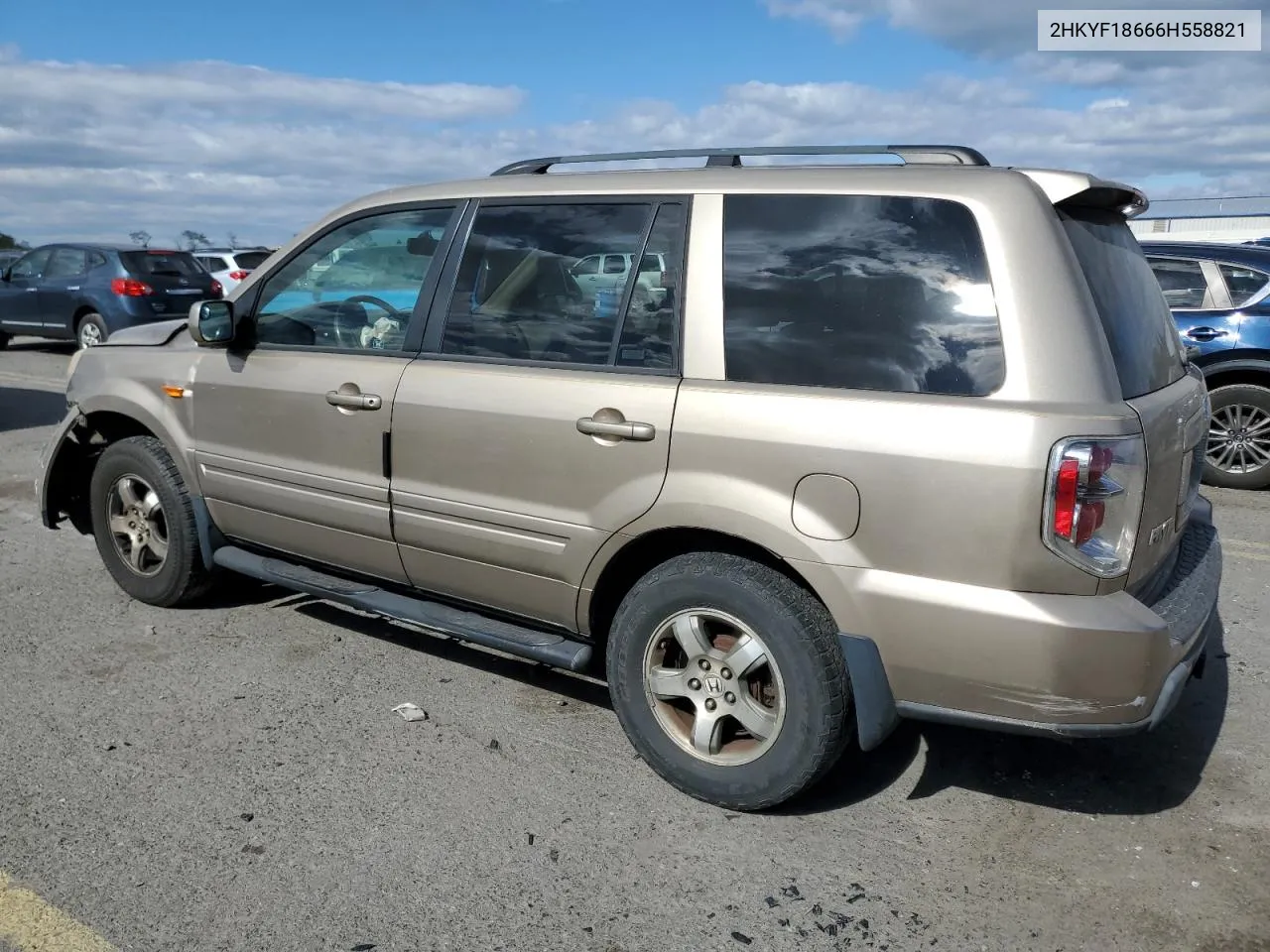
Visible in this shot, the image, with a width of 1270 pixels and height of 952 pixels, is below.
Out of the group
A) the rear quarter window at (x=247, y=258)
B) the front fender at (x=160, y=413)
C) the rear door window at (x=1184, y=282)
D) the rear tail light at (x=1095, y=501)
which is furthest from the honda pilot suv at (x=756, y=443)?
the rear quarter window at (x=247, y=258)

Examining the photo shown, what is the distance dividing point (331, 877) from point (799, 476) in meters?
1.66

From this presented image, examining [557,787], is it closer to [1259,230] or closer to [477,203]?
[477,203]

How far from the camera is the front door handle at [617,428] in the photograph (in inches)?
127

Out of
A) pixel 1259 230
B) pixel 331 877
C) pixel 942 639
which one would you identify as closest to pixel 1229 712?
pixel 942 639

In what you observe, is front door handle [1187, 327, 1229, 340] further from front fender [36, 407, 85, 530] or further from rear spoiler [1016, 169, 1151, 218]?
front fender [36, 407, 85, 530]

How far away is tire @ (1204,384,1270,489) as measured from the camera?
7.68m

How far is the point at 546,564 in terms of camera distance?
352 centimetres

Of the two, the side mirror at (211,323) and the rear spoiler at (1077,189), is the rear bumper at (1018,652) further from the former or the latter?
the side mirror at (211,323)

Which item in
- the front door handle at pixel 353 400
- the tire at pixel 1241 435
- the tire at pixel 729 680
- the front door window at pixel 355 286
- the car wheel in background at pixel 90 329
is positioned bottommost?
the tire at pixel 1241 435

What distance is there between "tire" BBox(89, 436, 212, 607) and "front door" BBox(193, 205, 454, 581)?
210 mm

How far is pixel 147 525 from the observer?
4.84 meters

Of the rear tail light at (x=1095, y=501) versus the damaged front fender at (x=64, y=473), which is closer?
the rear tail light at (x=1095, y=501)

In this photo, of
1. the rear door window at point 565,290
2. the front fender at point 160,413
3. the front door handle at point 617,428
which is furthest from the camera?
the front fender at point 160,413

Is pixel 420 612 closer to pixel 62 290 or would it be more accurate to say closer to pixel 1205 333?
pixel 1205 333
